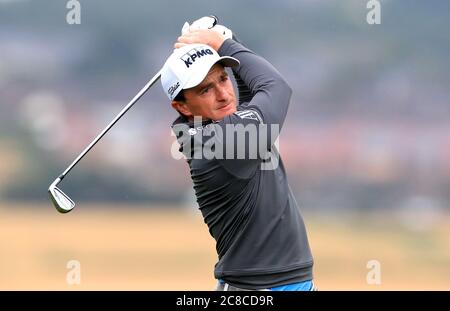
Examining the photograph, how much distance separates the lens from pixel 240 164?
3.18 m

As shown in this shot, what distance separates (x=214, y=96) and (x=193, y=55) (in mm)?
185

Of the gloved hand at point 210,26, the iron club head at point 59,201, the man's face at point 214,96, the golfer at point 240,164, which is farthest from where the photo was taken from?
the iron club head at point 59,201

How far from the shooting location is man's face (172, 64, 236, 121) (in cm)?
333

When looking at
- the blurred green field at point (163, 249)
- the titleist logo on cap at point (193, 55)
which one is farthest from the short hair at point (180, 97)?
the blurred green field at point (163, 249)

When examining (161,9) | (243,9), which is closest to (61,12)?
(161,9)

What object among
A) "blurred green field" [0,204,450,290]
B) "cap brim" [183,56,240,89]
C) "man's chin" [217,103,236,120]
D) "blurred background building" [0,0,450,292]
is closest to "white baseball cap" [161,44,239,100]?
"cap brim" [183,56,240,89]

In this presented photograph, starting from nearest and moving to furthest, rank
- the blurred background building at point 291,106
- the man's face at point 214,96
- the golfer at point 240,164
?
the golfer at point 240,164 < the man's face at point 214,96 < the blurred background building at point 291,106

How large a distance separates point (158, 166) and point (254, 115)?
1062cm

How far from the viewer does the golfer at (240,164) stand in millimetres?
3191

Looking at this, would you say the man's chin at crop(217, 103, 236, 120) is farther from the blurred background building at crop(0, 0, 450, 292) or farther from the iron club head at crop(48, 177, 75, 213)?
the blurred background building at crop(0, 0, 450, 292)

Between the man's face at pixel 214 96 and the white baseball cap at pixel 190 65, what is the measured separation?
0.12 ft

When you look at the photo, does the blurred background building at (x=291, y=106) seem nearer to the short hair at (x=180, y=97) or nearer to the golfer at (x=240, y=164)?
the golfer at (x=240, y=164)

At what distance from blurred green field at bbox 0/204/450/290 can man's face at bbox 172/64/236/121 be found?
5834mm

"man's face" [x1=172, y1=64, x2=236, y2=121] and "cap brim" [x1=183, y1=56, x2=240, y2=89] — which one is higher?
"cap brim" [x1=183, y1=56, x2=240, y2=89]
